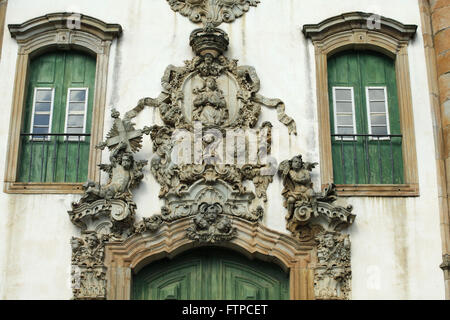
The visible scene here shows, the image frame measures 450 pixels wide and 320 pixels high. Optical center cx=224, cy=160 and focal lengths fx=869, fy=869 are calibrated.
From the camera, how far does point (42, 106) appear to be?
534 inches

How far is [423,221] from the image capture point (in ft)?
41.4

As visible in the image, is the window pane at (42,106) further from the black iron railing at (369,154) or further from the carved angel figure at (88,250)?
the black iron railing at (369,154)

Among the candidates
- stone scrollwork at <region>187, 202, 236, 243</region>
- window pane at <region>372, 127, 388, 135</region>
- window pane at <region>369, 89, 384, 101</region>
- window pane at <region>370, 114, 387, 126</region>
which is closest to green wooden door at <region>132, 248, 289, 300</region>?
stone scrollwork at <region>187, 202, 236, 243</region>

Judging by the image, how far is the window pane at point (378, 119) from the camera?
13523 millimetres

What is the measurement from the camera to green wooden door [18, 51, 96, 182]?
13.1m

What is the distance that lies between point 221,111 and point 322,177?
182 centimetres

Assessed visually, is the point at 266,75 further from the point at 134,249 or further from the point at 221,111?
the point at 134,249

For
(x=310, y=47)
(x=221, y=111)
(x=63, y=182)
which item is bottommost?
(x=63, y=182)

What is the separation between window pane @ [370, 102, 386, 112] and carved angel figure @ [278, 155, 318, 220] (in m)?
1.59

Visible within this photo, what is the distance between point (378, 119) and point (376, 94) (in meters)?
0.44

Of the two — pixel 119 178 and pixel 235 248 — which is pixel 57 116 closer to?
pixel 119 178

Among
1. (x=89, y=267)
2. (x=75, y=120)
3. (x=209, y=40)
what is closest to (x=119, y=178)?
(x=89, y=267)
